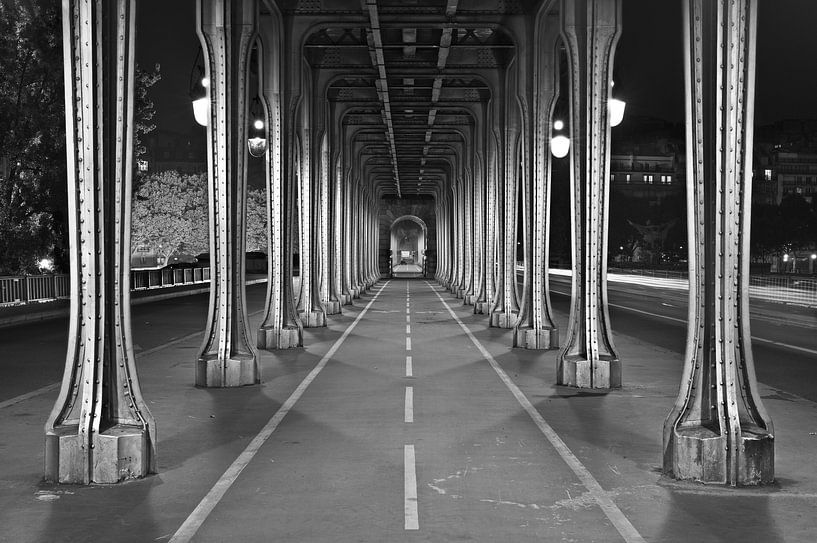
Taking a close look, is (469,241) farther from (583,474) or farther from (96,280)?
(96,280)

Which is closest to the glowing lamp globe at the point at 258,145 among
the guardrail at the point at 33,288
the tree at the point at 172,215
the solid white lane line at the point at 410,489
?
the guardrail at the point at 33,288

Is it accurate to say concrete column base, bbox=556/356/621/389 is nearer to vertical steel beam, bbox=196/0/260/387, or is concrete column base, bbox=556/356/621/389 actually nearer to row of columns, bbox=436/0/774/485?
row of columns, bbox=436/0/774/485

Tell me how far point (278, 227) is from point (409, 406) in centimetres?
997

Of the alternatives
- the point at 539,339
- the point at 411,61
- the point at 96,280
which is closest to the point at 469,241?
the point at 411,61

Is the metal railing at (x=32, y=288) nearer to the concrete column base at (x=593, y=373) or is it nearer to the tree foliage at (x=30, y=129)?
the tree foliage at (x=30, y=129)

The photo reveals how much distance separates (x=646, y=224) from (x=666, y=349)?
117 meters

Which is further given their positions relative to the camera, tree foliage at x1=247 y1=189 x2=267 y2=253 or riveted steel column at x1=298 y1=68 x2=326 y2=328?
tree foliage at x1=247 y1=189 x2=267 y2=253

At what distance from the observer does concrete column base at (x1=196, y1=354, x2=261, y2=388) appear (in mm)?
16016

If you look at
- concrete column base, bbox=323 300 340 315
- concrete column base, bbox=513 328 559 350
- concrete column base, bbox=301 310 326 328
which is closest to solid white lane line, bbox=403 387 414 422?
concrete column base, bbox=513 328 559 350

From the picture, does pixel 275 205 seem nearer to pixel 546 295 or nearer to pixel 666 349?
pixel 546 295

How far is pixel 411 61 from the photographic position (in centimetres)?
3231

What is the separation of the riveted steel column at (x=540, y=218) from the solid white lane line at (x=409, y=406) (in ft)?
23.9

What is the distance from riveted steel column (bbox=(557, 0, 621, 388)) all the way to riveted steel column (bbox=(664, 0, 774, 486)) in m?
6.63

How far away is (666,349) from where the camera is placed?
2275 cm
